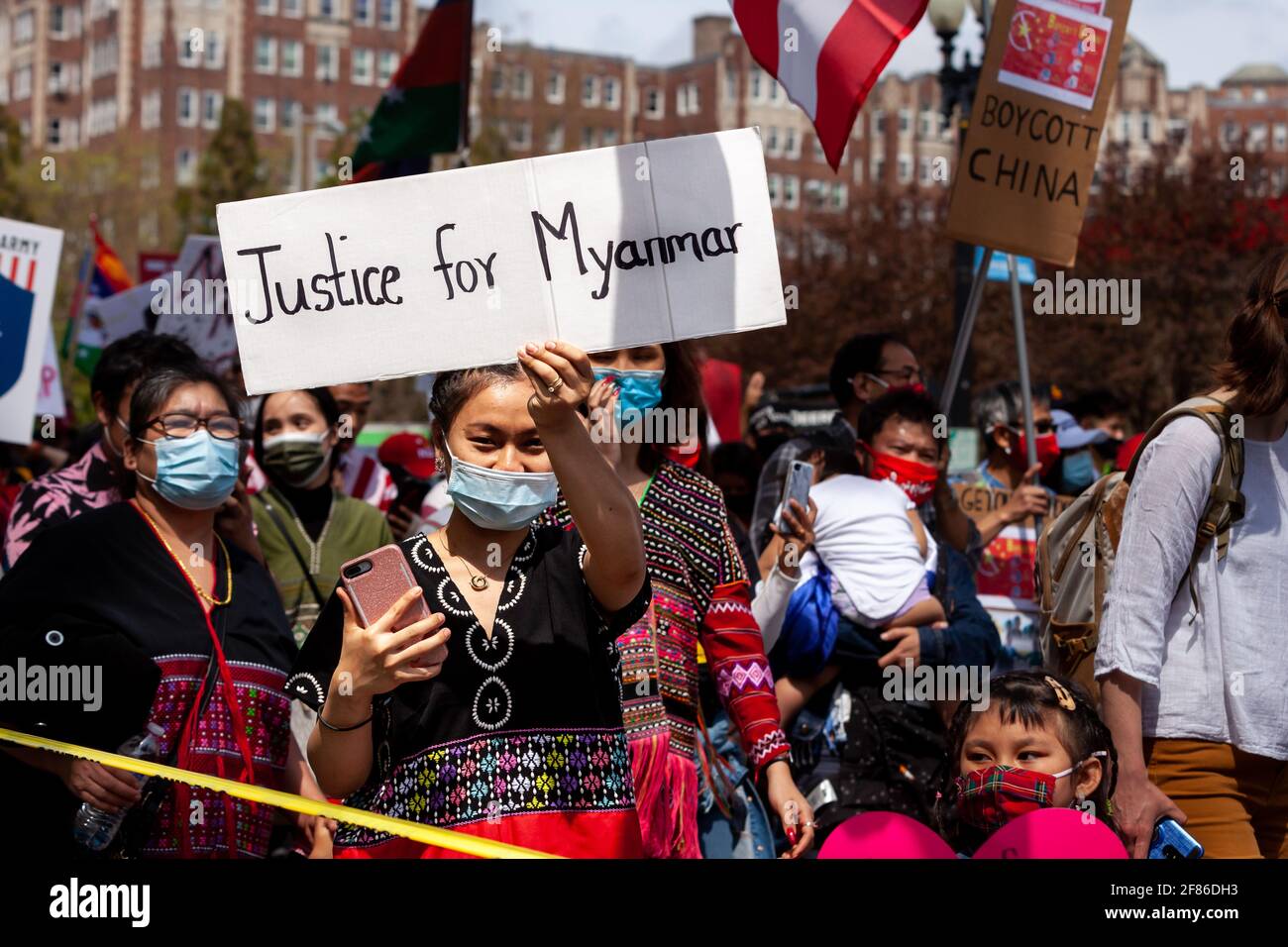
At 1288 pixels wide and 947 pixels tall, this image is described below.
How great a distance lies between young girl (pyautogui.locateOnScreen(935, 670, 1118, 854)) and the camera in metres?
3.62

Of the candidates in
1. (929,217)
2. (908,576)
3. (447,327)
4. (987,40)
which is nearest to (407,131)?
(987,40)

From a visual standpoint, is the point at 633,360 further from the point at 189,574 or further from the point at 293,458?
the point at 293,458

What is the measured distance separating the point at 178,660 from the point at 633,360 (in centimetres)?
140

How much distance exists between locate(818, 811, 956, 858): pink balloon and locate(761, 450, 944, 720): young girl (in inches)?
91.3

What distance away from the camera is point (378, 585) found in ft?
9.90

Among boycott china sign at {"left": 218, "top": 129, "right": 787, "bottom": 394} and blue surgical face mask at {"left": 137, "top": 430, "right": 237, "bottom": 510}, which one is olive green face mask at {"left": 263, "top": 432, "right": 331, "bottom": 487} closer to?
blue surgical face mask at {"left": 137, "top": 430, "right": 237, "bottom": 510}

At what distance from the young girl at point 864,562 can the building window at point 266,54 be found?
95.0 m

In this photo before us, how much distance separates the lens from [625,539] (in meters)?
3.16

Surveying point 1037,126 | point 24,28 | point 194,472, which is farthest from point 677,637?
point 24,28

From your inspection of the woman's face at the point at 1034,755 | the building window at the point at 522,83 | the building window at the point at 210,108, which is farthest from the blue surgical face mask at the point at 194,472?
the building window at the point at 210,108

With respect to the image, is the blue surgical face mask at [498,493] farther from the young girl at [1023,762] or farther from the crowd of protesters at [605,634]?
the young girl at [1023,762]
